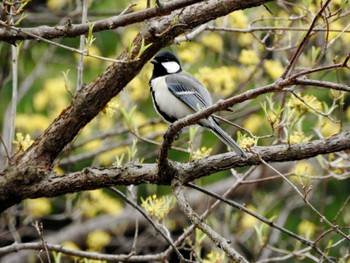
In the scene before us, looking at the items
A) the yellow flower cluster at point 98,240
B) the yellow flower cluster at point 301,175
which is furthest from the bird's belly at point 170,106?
the yellow flower cluster at point 98,240

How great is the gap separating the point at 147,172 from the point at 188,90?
0.92 meters

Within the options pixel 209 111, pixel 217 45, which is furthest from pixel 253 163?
pixel 217 45

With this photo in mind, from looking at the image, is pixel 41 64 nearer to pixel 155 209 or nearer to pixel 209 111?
pixel 155 209

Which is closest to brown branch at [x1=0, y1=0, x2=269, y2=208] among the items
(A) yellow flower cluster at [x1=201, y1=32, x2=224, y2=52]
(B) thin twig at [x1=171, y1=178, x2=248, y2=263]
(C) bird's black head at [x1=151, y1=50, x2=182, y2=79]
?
(B) thin twig at [x1=171, y1=178, x2=248, y2=263]

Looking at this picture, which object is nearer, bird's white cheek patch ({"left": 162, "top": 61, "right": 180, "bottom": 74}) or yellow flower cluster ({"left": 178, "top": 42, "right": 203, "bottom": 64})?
bird's white cheek patch ({"left": 162, "top": 61, "right": 180, "bottom": 74})

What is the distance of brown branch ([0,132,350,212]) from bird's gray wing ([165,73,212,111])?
77cm

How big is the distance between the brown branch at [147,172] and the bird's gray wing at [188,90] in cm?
77

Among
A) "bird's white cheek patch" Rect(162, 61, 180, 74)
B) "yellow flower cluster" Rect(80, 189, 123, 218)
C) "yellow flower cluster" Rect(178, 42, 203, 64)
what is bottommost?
"yellow flower cluster" Rect(80, 189, 123, 218)

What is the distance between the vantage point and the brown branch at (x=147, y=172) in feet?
7.31

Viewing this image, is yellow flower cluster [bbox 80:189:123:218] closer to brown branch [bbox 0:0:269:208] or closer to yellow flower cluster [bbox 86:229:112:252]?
yellow flower cluster [bbox 86:229:112:252]

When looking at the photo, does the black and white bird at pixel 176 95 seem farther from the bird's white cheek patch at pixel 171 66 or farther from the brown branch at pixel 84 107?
the brown branch at pixel 84 107

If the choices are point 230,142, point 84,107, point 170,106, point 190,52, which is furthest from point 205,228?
point 190,52

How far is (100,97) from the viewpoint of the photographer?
251 cm

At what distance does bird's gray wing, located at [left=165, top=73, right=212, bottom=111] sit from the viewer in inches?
125
